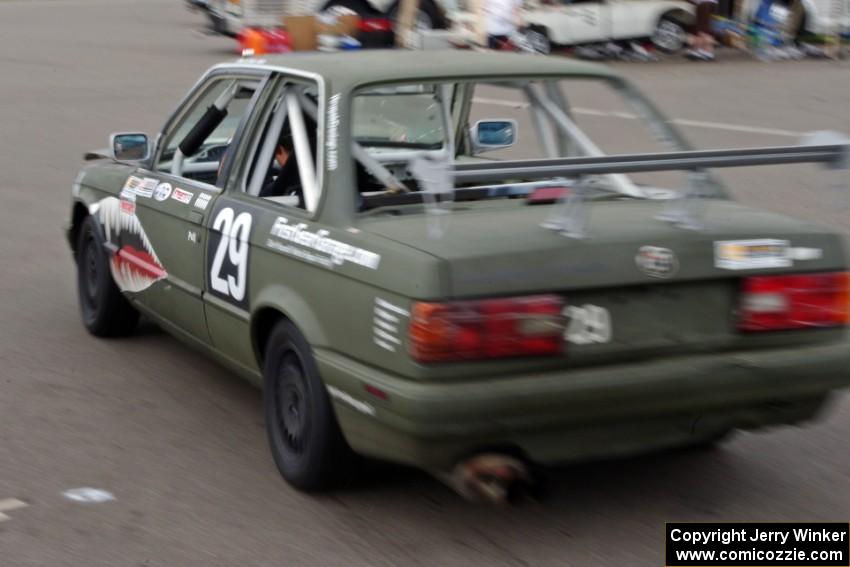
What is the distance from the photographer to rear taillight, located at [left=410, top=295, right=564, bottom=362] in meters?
4.21

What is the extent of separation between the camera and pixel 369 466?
5051mm

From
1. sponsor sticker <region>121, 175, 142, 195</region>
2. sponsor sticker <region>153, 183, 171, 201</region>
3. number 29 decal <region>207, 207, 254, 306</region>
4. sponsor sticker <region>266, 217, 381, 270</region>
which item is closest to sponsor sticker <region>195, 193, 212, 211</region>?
number 29 decal <region>207, 207, 254, 306</region>

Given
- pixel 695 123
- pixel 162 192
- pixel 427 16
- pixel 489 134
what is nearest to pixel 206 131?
pixel 162 192

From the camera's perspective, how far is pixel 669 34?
933 inches

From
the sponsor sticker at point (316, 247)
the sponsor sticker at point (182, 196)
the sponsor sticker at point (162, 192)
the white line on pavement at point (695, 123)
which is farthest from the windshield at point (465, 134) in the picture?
the white line on pavement at point (695, 123)

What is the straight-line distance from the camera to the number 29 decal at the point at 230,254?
5.36 metres

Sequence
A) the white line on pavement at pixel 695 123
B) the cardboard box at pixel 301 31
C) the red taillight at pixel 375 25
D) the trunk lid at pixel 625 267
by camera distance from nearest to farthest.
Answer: the trunk lid at pixel 625 267 < the white line on pavement at pixel 695 123 < the cardboard box at pixel 301 31 < the red taillight at pixel 375 25

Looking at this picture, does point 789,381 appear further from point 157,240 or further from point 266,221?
point 157,240

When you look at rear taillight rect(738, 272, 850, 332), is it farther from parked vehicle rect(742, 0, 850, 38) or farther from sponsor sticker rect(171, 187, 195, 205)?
parked vehicle rect(742, 0, 850, 38)

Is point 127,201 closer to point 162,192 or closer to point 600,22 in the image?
point 162,192

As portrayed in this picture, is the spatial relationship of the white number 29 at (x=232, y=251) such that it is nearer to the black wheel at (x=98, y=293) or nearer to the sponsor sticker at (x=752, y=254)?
the black wheel at (x=98, y=293)

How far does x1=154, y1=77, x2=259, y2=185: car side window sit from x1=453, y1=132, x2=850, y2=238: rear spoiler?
1.93m

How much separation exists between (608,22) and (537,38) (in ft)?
4.54

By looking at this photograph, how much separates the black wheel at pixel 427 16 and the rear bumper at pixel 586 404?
19372 mm
